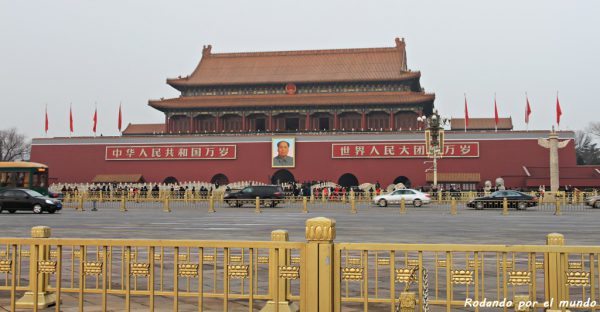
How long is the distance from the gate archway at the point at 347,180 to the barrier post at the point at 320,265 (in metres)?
43.4

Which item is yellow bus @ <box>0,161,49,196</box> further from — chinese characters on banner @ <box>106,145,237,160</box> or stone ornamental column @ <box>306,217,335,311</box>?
stone ornamental column @ <box>306,217,335,311</box>

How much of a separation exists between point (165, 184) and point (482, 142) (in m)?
24.7

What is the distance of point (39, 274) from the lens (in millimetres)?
6547

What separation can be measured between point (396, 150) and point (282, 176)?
9208 mm

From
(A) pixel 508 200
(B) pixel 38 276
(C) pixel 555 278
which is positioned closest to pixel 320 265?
(C) pixel 555 278

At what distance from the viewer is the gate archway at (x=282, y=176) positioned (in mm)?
48294

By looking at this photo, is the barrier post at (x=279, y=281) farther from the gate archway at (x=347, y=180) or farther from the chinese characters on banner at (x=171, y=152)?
the chinese characters on banner at (x=171, y=152)

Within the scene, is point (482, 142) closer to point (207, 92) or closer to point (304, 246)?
point (207, 92)

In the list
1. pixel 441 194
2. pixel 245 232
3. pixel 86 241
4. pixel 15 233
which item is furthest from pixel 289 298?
pixel 441 194

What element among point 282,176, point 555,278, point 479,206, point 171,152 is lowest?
point 479,206

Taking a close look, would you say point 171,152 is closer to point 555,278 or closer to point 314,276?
point 314,276

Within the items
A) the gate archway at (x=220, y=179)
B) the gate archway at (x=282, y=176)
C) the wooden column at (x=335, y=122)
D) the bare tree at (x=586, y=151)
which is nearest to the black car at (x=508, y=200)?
the gate archway at (x=282, y=176)

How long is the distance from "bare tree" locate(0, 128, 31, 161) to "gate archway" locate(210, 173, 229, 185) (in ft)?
142

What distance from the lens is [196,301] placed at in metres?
6.82
